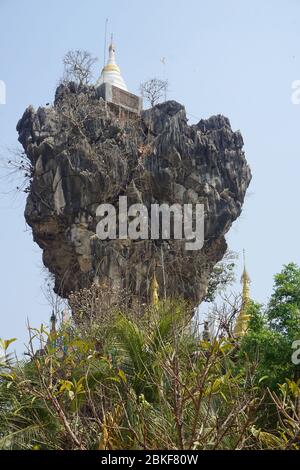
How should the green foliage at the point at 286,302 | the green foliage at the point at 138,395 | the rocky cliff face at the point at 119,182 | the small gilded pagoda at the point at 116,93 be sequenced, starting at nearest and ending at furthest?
the green foliage at the point at 138,395, the green foliage at the point at 286,302, the rocky cliff face at the point at 119,182, the small gilded pagoda at the point at 116,93

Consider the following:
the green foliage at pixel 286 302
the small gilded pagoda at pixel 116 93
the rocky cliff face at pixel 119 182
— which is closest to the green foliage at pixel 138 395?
the green foliage at pixel 286 302

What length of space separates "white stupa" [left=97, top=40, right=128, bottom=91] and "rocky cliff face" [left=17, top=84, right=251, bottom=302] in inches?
76.6

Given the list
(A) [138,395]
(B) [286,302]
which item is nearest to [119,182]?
(B) [286,302]

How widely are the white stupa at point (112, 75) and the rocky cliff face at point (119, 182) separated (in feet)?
6.38

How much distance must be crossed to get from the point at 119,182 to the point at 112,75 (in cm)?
534

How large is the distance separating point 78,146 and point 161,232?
3.16m

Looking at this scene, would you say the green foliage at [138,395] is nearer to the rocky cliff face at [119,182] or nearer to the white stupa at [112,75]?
the rocky cliff face at [119,182]

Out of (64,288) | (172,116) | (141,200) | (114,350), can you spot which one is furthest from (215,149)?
(114,350)

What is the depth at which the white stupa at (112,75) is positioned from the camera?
888 inches

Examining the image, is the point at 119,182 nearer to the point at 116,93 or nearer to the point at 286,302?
the point at 116,93

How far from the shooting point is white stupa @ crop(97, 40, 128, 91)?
888 inches

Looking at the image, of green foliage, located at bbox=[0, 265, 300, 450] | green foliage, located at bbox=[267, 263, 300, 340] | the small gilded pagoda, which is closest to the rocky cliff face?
the small gilded pagoda

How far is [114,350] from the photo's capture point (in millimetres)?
5434

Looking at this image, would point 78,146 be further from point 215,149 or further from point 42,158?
point 215,149
